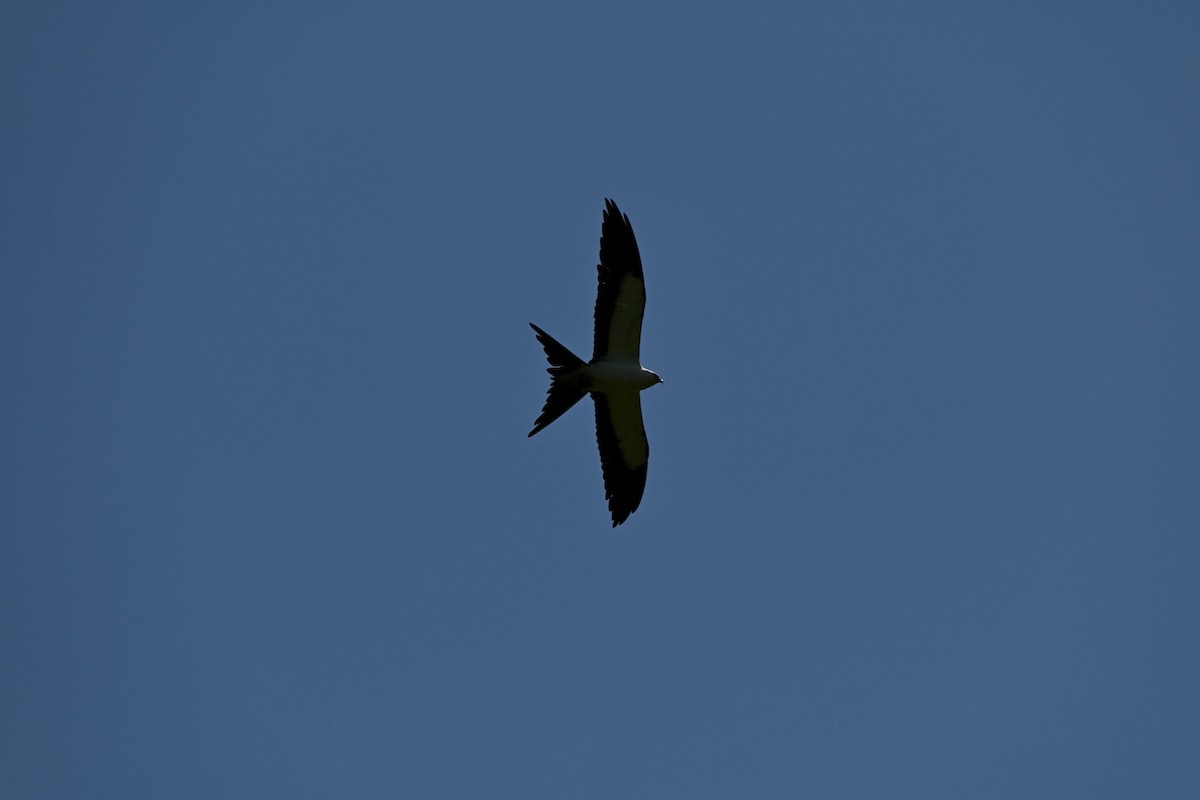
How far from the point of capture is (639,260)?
60.0 ft

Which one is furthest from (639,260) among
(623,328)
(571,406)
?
(571,406)

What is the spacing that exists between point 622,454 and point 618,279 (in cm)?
308

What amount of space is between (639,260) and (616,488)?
3.80 meters

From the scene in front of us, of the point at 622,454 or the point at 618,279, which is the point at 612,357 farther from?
the point at 622,454

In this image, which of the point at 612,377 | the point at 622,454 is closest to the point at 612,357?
the point at 612,377

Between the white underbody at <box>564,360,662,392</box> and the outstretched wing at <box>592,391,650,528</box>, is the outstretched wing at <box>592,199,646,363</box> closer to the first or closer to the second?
the white underbody at <box>564,360,662,392</box>

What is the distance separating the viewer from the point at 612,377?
1855cm

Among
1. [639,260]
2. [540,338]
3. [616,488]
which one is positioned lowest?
[616,488]

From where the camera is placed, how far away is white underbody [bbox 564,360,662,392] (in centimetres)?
1841

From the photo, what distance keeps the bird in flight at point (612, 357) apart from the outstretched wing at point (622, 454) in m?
0.02

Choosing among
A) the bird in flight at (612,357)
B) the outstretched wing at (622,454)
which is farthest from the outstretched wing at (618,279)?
the outstretched wing at (622,454)

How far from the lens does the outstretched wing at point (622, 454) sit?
765 inches

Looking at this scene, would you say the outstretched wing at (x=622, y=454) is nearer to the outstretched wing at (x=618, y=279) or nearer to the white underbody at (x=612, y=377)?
the white underbody at (x=612, y=377)

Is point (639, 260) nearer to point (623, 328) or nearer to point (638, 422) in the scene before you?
point (623, 328)
